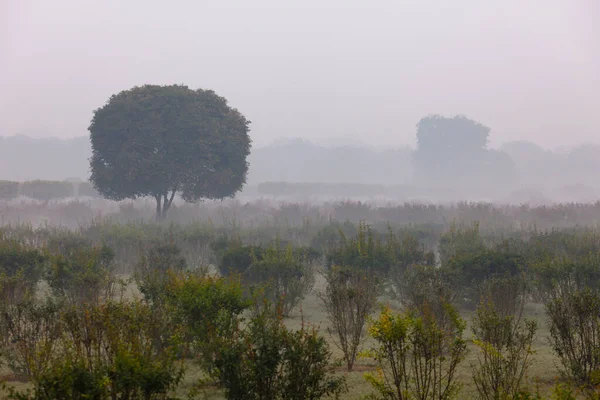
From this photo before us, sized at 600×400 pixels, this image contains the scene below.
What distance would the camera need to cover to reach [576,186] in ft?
312

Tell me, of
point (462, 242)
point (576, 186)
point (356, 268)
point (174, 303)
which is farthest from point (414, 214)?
point (576, 186)

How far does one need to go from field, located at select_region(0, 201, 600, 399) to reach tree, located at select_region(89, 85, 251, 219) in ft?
14.0

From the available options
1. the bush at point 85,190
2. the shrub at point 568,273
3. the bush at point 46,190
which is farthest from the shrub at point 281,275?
the bush at point 85,190

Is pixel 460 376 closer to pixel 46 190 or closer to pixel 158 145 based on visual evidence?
pixel 158 145

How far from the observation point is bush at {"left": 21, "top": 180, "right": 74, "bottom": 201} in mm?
54531

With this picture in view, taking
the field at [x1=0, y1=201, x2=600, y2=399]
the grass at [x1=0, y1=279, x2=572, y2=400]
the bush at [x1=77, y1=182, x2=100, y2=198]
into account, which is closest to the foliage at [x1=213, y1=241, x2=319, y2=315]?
the field at [x1=0, y1=201, x2=600, y2=399]

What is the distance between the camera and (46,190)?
5744 cm

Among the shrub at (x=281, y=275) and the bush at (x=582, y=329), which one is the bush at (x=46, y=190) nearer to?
the shrub at (x=281, y=275)

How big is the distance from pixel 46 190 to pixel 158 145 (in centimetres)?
3110

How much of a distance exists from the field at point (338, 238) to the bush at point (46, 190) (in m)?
8.55

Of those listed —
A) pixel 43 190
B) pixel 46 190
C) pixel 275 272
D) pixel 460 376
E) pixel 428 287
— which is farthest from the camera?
pixel 46 190

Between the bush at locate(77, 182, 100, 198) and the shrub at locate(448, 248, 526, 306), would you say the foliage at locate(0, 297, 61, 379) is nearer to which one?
the shrub at locate(448, 248, 526, 306)

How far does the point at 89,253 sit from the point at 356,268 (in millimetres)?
7399

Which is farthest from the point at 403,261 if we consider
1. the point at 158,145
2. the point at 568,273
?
the point at 158,145
